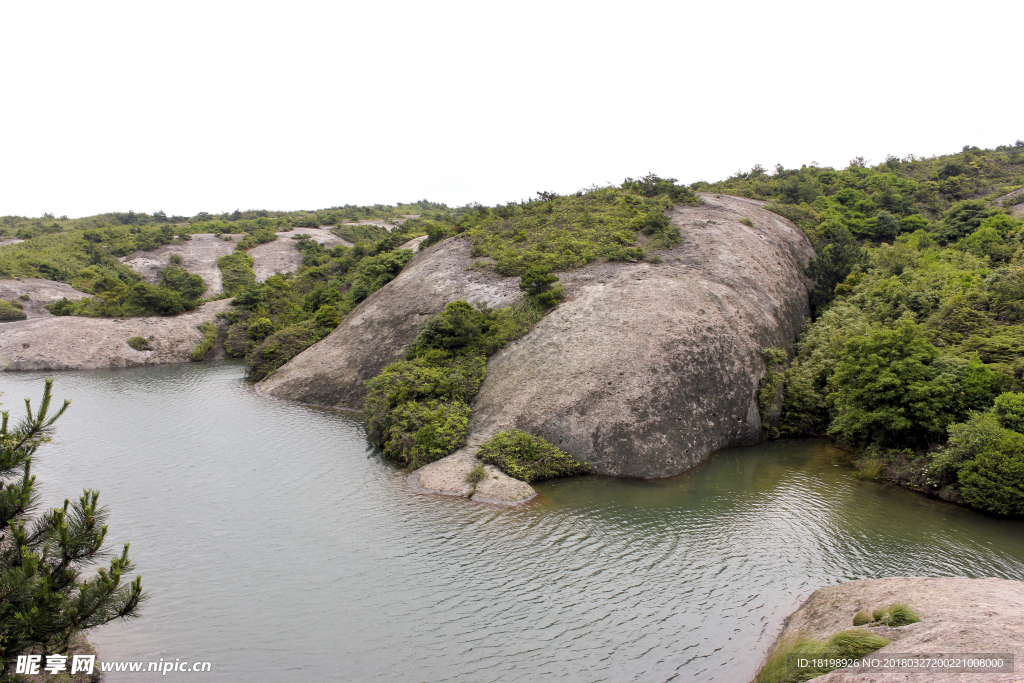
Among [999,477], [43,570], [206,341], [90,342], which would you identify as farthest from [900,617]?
[90,342]

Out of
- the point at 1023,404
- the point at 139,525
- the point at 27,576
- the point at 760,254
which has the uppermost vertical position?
the point at 760,254

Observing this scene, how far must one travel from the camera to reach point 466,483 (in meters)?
20.8

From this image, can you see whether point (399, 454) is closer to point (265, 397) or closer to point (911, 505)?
point (265, 397)

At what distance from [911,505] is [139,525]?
83.3 ft

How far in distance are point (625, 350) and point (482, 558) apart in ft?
41.3

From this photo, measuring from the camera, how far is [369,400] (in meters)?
27.2

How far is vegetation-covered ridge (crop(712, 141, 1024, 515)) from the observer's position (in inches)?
731

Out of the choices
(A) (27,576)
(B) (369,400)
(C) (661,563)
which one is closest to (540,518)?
(C) (661,563)

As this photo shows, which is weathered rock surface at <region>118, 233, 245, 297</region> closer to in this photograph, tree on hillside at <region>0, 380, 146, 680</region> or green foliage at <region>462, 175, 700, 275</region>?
green foliage at <region>462, 175, 700, 275</region>

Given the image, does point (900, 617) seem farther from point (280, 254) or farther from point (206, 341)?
point (280, 254)

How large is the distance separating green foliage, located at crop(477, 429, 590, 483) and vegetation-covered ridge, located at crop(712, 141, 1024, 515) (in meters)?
11.4

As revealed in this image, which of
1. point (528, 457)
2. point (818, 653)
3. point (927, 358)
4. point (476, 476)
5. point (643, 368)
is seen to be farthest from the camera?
point (643, 368)

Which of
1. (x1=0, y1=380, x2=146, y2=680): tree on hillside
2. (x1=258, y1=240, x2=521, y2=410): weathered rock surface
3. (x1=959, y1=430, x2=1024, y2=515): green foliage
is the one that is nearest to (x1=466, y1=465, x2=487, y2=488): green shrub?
(x1=258, y1=240, x2=521, y2=410): weathered rock surface

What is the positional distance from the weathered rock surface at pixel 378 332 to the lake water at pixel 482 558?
835 cm
